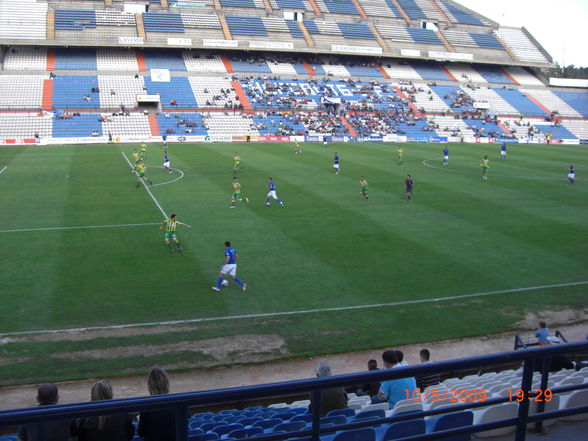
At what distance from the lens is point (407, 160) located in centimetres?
4681

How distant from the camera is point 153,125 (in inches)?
2463

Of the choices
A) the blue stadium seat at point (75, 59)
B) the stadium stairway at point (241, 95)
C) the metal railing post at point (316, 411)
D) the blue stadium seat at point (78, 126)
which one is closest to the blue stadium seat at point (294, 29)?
the stadium stairway at point (241, 95)

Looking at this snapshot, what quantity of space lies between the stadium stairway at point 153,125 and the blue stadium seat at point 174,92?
302 cm

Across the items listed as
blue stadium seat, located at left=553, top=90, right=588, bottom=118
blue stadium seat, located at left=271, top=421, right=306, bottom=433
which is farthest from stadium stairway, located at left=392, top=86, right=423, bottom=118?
blue stadium seat, located at left=271, top=421, right=306, bottom=433

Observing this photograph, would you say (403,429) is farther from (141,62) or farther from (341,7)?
(341,7)

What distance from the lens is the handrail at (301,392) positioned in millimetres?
2846

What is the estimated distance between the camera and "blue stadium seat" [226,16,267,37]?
81.6 m

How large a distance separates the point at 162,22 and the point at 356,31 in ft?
101

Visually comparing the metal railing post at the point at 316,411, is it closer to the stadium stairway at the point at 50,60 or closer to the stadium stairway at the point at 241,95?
the stadium stairway at the point at 241,95

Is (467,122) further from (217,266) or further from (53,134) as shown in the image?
(217,266)

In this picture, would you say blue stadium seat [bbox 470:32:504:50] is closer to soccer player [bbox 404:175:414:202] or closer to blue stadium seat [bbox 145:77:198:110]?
blue stadium seat [bbox 145:77:198:110]

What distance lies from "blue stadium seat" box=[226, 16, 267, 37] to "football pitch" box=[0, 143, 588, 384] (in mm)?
51810

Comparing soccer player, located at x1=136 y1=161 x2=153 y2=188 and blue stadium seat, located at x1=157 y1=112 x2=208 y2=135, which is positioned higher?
blue stadium seat, located at x1=157 y1=112 x2=208 y2=135

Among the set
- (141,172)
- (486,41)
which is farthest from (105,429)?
(486,41)
